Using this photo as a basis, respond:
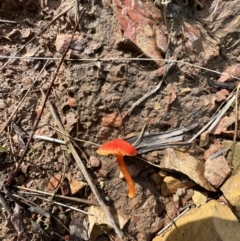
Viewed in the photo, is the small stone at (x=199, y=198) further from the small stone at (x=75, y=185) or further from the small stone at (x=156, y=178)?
the small stone at (x=75, y=185)

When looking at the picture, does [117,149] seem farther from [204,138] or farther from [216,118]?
[216,118]

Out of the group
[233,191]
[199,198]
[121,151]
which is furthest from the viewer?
[199,198]

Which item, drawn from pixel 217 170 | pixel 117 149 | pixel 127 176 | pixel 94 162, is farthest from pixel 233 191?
pixel 94 162

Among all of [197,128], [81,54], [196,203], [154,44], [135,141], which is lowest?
[196,203]

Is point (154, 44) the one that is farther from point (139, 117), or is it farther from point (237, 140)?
point (237, 140)

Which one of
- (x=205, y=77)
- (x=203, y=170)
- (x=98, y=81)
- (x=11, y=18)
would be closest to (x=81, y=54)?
(x=98, y=81)

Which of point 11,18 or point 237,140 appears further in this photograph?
point 11,18

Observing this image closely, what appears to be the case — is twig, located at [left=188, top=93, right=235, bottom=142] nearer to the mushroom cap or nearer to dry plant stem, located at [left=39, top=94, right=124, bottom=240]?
the mushroom cap
